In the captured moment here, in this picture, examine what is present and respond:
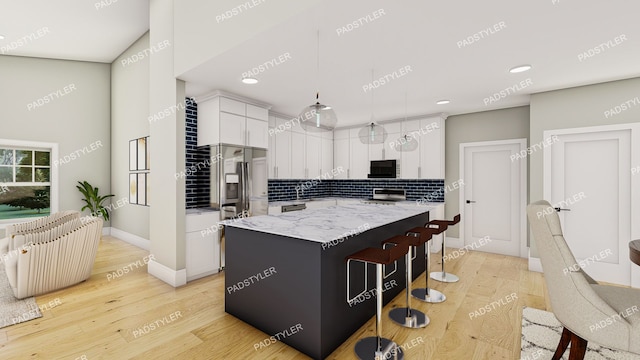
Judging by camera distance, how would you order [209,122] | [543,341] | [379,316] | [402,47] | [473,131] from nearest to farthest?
[379,316]
[543,341]
[402,47]
[209,122]
[473,131]

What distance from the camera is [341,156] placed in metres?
6.64

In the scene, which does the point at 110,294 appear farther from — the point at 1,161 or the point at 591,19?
the point at 591,19

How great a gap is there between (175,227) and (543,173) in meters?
4.99

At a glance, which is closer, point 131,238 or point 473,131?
point 473,131

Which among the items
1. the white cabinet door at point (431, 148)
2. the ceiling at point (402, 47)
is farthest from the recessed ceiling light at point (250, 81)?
the white cabinet door at point (431, 148)

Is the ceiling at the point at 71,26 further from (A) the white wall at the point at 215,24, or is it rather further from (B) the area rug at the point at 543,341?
(B) the area rug at the point at 543,341

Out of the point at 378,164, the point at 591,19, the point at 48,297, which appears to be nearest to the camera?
the point at 591,19

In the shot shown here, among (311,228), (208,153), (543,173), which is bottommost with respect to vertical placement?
(311,228)

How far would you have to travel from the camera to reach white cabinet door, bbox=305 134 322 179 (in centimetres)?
610

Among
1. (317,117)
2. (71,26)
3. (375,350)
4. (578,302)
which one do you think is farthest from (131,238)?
(578,302)

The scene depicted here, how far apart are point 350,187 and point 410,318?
14.5 feet

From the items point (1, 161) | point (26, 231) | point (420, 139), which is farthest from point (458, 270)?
point (1, 161)

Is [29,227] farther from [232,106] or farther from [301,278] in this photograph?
[301,278]

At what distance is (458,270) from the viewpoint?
13.4ft
